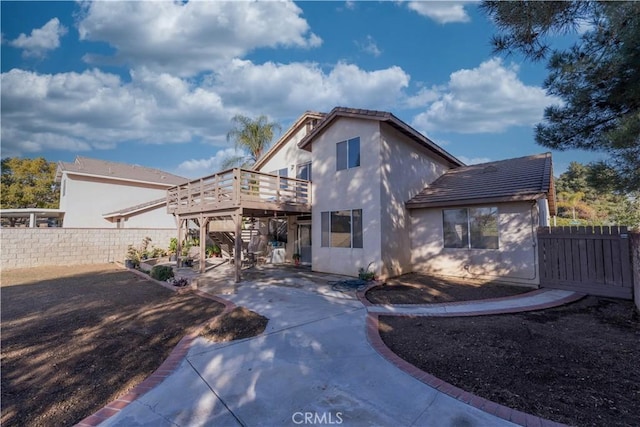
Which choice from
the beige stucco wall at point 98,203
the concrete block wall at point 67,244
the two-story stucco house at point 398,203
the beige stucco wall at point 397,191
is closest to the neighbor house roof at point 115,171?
the beige stucco wall at point 98,203

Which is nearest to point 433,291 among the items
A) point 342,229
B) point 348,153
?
point 342,229

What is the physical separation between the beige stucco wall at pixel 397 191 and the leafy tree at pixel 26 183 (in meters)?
32.3

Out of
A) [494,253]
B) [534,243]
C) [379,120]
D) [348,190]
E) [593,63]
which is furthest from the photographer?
[348,190]

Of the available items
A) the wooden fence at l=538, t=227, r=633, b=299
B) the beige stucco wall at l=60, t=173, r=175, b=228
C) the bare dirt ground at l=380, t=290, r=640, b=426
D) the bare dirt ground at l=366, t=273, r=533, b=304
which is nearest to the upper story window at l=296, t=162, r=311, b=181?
the bare dirt ground at l=366, t=273, r=533, b=304

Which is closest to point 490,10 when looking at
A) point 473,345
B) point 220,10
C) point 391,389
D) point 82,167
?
point 473,345

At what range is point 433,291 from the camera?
8.59 metres

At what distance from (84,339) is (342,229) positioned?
816 cm

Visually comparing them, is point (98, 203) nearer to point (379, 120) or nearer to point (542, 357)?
point (379, 120)

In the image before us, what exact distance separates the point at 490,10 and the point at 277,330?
23.5ft

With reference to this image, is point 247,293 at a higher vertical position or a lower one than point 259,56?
lower

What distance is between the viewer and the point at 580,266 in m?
8.36

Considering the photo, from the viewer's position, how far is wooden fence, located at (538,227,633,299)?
7.72 meters

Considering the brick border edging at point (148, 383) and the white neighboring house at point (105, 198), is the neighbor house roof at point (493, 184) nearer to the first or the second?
the brick border edging at point (148, 383)

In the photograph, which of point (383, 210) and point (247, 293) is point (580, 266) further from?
point (247, 293)
